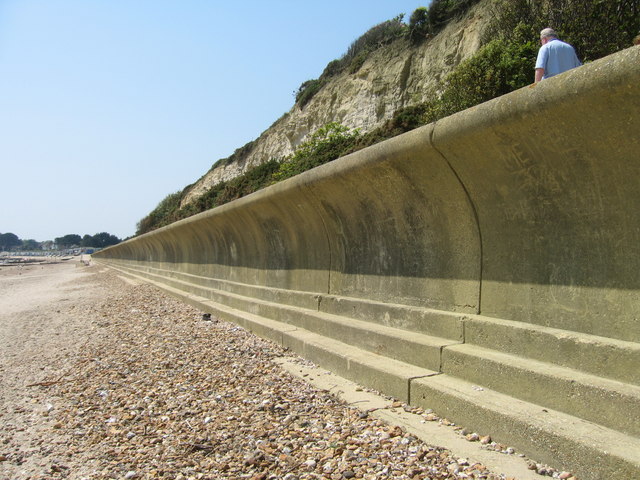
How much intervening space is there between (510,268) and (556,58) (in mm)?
1872

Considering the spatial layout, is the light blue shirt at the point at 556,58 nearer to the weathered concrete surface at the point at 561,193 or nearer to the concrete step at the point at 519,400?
the weathered concrete surface at the point at 561,193

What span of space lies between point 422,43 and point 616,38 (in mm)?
14459

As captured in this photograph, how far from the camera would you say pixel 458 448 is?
272 cm

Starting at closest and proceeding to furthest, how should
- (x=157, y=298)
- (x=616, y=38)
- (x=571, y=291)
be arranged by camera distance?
(x=571, y=291) → (x=616, y=38) → (x=157, y=298)

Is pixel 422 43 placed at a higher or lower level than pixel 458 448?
higher

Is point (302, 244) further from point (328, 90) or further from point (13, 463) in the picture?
point (328, 90)

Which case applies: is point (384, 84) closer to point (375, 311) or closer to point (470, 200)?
point (375, 311)

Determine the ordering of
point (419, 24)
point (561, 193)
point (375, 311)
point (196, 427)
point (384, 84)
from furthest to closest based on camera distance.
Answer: point (384, 84), point (419, 24), point (375, 311), point (196, 427), point (561, 193)

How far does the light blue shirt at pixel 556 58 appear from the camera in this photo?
13.2 feet

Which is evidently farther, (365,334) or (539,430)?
(365,334)

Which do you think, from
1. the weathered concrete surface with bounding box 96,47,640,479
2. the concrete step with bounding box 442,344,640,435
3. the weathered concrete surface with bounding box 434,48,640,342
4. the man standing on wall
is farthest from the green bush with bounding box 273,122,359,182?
the concrete step with bounding box 442,344,640,435

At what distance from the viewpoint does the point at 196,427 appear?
340 cm

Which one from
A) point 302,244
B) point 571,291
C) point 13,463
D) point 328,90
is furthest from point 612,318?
point 328,90

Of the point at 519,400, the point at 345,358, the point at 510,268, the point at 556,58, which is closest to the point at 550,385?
the point at 519,400
